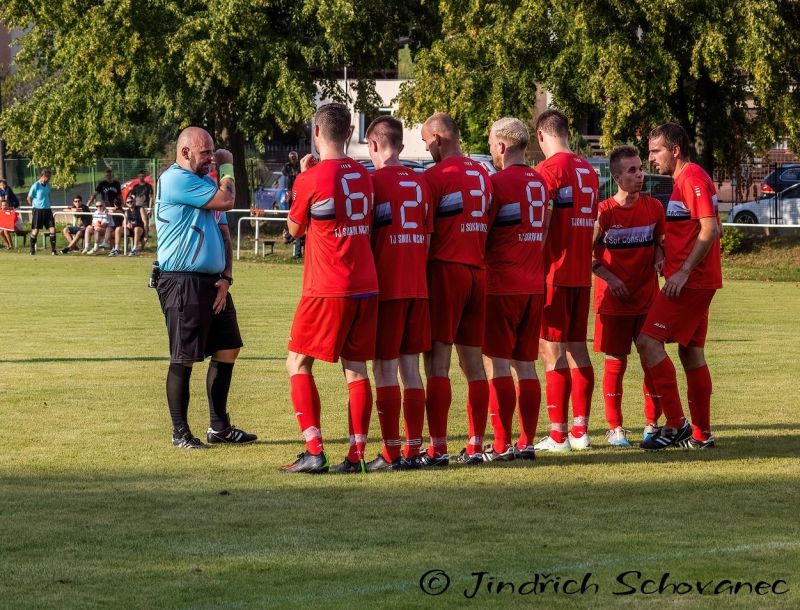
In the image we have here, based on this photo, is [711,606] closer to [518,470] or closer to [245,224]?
[518,470]

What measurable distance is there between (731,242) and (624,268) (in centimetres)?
2438

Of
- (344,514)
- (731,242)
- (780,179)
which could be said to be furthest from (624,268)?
(780,179)

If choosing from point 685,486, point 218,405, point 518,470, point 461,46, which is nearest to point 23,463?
point 218,405

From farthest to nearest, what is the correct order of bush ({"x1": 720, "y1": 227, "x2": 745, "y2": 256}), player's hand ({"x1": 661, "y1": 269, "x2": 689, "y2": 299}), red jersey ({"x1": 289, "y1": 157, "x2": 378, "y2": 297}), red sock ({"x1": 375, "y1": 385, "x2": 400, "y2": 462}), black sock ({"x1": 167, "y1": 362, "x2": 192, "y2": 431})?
bush ({"x1": 720, "y1": 227, "x2": 745, "y2": 256}), black sock ({"x1": 167, "y1": 362, "x2": 192, "y2": 431}), player's hand ({"x1": 661, "y1": 269, "x2": 689, "y2": 299}), red sock ({"x1": 375, "y1": 385, "x2": 400, "y2": 462}), red jersey ({"x1": 289, "y1": 157, "x2": 378, "y2": 297})

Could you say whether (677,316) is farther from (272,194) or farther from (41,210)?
(272,194)

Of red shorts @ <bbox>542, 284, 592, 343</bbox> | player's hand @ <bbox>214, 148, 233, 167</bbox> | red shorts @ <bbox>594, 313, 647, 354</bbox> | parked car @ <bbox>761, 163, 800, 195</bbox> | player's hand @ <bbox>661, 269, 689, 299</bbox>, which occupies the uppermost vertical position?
player's hand @ <bbox>214, 148, 233, 167</bbox>

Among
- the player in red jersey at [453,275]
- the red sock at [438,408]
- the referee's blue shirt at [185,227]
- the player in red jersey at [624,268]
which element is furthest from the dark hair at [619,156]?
the referee's blue shirt at [185,227]

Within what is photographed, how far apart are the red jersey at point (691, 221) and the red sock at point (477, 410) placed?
1.55 metres

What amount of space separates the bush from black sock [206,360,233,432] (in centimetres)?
2485

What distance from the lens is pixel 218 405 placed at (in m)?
10.1

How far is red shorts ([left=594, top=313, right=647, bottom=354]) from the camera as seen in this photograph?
33.6 feet

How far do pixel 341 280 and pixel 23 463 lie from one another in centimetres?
233

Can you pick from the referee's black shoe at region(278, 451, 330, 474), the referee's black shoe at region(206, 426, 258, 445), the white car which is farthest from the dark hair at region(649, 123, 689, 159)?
the white car

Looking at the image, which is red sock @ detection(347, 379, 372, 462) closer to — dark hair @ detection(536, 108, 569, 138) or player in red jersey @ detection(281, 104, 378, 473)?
player in red jersey @ detection(281, 104, 378, 473)
